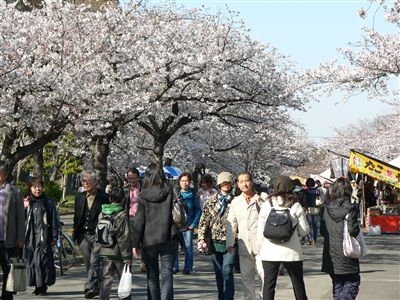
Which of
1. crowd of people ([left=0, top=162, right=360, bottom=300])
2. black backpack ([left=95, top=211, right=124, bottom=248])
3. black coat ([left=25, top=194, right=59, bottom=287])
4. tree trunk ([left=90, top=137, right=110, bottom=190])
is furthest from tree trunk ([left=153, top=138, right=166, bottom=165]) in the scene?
black backpack ([left=95, top=211, right=124, bottom=248])

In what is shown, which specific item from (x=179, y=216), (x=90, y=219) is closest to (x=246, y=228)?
(x=179, y=216)

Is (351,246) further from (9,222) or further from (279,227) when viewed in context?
(9,222)

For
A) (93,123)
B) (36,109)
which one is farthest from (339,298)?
(93,123)

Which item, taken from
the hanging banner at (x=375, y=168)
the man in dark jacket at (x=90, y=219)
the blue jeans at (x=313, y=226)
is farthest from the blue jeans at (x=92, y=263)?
the hanging banner at (x=375, y=168)

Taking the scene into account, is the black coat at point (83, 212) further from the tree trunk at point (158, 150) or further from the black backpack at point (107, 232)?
the tree trunk at point (158, 150)

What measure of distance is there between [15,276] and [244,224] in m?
2.56

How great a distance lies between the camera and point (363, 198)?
2784cm

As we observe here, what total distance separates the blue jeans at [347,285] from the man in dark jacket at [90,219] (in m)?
3.46

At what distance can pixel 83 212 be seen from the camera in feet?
36.5

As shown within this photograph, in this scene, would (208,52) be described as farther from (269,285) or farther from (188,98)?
(269,285)

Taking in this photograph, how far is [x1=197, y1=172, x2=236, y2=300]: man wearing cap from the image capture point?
9609 mm

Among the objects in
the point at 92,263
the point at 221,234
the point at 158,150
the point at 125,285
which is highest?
the point at 158,150

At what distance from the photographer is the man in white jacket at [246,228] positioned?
9352mm

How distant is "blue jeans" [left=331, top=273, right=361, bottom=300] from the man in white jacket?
3.08 feet
